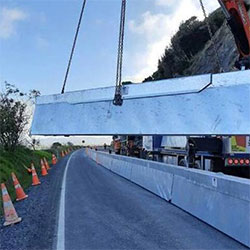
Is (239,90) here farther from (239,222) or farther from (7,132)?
(7,132)

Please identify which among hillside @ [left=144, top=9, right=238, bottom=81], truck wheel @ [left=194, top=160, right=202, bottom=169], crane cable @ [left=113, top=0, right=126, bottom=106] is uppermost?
hillside @ [left=144, top=9, right=238, bottom=81]

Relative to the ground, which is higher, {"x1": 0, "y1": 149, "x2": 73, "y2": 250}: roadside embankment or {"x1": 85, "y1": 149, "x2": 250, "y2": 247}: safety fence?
{"x1": 85, "y1": 149, "x2": 250, "y2": 247}: safety fence

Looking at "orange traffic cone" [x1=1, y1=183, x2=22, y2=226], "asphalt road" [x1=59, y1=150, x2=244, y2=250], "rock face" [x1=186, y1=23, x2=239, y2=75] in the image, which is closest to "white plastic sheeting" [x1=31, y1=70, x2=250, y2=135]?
"asphalt road" [x1=59, y1=150, x2=244, y2=250]

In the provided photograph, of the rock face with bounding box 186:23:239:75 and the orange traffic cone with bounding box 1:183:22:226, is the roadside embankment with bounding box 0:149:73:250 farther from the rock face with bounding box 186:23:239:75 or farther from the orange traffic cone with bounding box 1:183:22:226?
the rock face with bounding box 186:23:239:75

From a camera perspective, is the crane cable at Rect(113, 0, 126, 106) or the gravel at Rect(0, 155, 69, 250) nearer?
the crane cable at Rect(113, 0, 126, 106)

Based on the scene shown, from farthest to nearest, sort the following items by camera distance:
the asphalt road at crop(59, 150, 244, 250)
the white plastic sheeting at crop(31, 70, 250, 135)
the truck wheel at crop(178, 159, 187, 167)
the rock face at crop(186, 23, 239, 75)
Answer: the rock face at crop(186, 23, 239, 75) → the truck wheel at crop(178, 159, 187, 167) → the asphalt road at crop(59, 150, 244, 250) → the white plastic sheeting at crop(31, 70, 250, 135)

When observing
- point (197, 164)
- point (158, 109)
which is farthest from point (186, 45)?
point (158, 109)

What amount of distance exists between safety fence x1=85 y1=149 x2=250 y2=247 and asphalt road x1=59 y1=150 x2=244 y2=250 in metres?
0.17

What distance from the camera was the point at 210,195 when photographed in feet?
27.2

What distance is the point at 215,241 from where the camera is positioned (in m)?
6.99

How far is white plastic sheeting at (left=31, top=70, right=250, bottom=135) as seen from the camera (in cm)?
383

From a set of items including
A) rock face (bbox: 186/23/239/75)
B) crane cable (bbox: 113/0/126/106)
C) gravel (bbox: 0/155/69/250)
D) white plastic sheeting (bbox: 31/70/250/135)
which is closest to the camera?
white plastic sheeting (bbox: 31/70/250/135)

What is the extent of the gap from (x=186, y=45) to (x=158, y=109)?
158 ft

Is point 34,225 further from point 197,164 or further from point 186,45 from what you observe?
point 186,45
